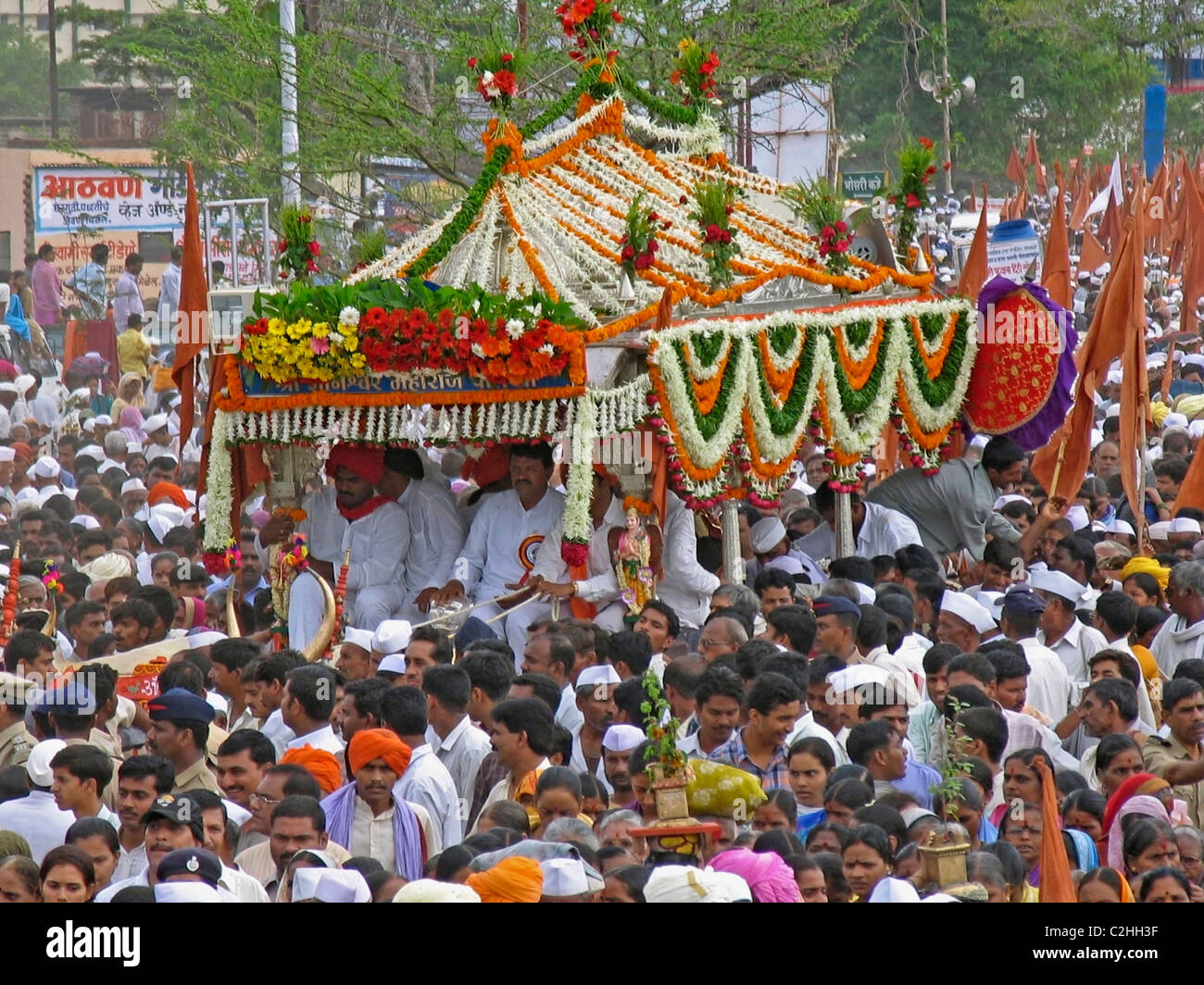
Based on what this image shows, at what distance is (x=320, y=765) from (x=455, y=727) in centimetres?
68

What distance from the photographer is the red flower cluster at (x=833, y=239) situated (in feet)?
41.5

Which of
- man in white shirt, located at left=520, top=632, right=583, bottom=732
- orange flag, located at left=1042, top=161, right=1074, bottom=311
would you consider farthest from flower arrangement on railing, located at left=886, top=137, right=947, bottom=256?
man in white shirt, located at left=520, top=632, right=583, bottom=732

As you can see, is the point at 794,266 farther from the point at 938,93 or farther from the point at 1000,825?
the point at 938,93

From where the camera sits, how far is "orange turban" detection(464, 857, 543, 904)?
5.38 meters

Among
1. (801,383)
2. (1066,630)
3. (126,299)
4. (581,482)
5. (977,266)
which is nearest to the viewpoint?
(1066,630)

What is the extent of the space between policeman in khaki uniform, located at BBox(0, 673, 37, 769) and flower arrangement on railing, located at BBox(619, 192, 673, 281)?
443 cm

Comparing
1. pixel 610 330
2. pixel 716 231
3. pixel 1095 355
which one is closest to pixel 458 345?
pixel 610 330

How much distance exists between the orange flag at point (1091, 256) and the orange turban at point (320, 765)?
19549mm

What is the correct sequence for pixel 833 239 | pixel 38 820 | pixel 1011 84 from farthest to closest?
1. pixel 1011 84
2. pixel 833 239
3. pixel 38 820

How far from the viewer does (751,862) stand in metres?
5.80

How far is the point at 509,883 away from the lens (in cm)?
539

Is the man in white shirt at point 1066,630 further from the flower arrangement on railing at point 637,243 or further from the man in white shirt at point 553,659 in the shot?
the flower arrangement on railing at point 637,243

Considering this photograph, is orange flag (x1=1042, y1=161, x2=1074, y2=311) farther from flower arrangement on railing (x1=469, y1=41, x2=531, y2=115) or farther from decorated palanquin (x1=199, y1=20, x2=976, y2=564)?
flower arrangement on railing (x1=469, y1=41, x2=531, y2=115)

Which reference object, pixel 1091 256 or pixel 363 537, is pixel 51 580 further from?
pixel 1091 256
